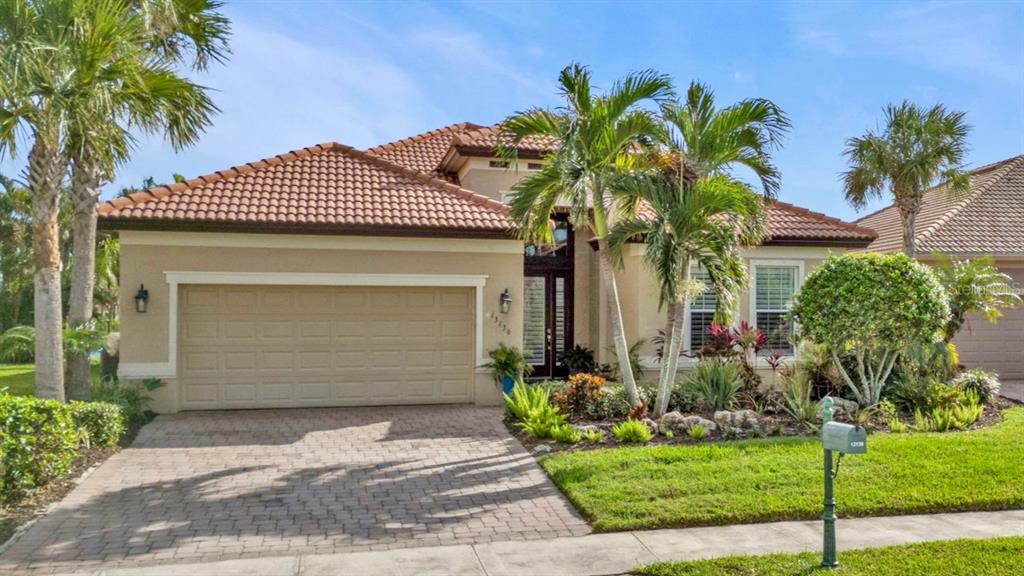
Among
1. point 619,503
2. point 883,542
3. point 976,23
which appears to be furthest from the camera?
point 976,23

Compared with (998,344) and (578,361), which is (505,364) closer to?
(578,361)

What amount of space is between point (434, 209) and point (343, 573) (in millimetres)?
8347

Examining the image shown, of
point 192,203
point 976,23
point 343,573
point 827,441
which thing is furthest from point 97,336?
point 976,23

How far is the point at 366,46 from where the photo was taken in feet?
42.2

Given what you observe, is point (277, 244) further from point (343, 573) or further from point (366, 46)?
point (343, 573)

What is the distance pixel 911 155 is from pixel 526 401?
11392 millimetres

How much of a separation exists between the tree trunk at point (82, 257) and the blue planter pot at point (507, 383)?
6839 millimetres

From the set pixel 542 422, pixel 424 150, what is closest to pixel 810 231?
pixel 542 422

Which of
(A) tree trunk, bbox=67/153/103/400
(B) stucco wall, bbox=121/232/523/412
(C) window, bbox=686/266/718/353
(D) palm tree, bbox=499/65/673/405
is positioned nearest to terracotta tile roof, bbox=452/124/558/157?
(B) stucco wall, bbox=121/232/523/412

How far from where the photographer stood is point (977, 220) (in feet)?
63.3

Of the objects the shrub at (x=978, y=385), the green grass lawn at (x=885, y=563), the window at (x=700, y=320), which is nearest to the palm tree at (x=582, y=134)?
the window at (x=700, y=320)

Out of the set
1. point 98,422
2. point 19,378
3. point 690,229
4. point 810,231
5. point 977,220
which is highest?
point 977,220

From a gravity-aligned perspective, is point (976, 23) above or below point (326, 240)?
above

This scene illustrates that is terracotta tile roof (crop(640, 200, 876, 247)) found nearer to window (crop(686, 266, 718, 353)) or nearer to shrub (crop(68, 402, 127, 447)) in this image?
window (crop(686, 266, 718, 353))
